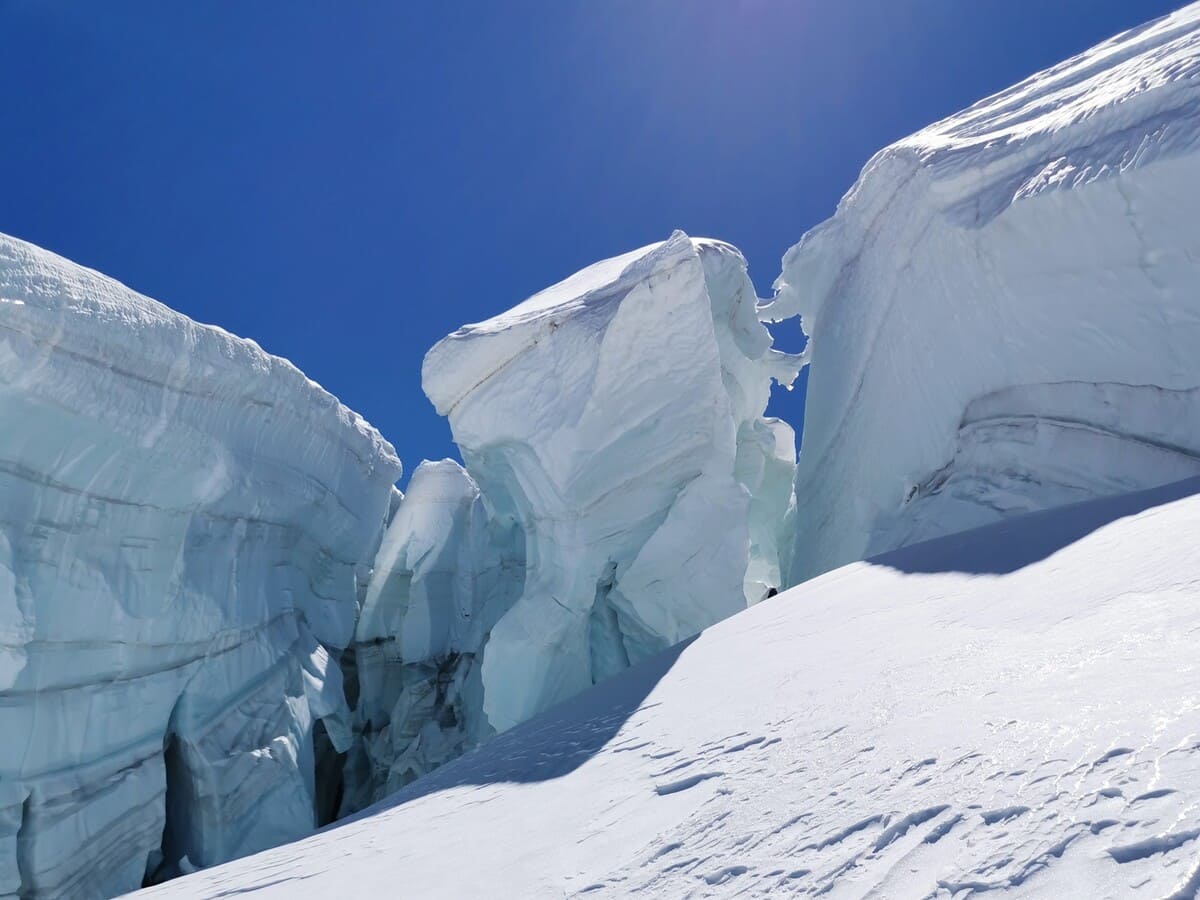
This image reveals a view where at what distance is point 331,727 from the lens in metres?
7.14

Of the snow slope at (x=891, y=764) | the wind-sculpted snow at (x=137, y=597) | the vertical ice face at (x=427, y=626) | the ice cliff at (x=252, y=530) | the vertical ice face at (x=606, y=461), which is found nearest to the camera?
the snow slope at (x=891, y=764)

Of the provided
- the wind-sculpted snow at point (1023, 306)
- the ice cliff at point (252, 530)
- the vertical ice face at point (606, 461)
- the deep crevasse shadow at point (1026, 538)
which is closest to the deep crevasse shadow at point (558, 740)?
the deep crevasse shadow at point (1026, 538)

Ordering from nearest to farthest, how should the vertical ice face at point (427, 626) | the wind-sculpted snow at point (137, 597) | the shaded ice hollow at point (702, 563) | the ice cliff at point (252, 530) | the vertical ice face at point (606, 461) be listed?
the shaded ice hollow at point (702, 563)
the wind-sculpted snow at point (137, 597)
the ice cliff at point (252, 530)
the vertical ice face at point (606, 461)
the vertical ice face at point (427, 626)

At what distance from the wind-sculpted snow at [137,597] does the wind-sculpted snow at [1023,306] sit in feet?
15.8

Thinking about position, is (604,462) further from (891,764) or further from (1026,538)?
(891,764)

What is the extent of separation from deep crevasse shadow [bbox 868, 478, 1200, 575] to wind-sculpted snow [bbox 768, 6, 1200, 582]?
0.77 metres

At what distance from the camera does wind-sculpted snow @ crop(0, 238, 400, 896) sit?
464cm

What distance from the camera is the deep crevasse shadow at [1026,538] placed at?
315cm

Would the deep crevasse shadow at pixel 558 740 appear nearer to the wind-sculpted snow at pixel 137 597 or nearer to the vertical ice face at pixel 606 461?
the vertical ice face at pixel 606 461

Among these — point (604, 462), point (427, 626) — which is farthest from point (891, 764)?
point (427, 626)

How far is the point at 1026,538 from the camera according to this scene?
3420 mm

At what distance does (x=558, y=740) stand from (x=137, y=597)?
3.45 m

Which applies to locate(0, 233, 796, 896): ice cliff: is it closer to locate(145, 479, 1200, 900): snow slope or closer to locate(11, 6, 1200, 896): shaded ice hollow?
locate(11, 6, 1200, 896): shaded ice hollow

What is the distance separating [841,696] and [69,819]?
461cm
